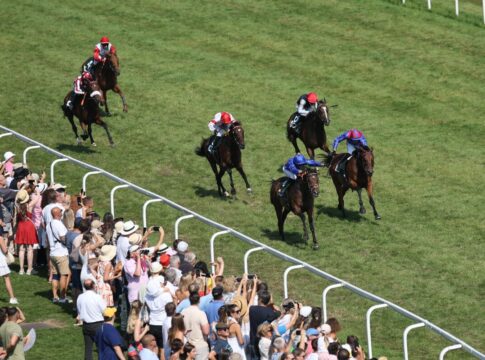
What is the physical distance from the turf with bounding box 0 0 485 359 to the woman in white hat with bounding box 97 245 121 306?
90 cm

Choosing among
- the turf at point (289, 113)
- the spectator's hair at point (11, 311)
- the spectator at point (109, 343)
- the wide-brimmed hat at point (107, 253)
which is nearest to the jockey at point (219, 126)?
the turf at point (289, 113)

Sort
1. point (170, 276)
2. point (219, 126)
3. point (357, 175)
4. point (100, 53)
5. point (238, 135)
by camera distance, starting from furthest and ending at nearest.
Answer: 1. point (100, 53)
2. point (219, 126)
3. point (238, 135)
4. point (357, 175)
5. point (170, 276)

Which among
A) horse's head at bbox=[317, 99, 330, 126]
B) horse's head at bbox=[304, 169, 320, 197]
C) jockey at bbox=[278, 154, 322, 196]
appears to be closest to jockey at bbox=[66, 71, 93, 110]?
horse's head at bbox=[317, 99, 330, 126]

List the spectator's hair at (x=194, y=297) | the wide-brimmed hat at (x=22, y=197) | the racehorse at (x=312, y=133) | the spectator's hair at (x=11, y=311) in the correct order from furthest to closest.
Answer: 1. the racehorse at (x=312, y=133)
2. the wide-brimmed hat at (x=22, y=197)
3. the spectator's hair at (x=194, y=297)
4. the spectator's hair at (x=11, y=311)

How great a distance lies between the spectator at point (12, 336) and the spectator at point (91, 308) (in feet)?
4.08

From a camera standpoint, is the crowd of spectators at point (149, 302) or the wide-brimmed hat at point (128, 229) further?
the wide-brimmed hat at point (128, 229)

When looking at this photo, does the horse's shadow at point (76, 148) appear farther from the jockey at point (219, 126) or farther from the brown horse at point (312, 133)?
the brown horse at point (312, 133)

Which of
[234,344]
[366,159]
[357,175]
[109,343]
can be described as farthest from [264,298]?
[357,175]

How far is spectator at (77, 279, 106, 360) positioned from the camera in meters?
15.6

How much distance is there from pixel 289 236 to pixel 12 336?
8.77m

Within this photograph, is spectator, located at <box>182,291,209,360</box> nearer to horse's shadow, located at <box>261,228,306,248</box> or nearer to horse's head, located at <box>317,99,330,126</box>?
horse's shadow, located at <box>261,228,306,248</box>

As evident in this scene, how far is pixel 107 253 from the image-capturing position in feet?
55.8

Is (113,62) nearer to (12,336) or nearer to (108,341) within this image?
(108,341)

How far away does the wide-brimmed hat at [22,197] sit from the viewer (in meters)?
19.1
